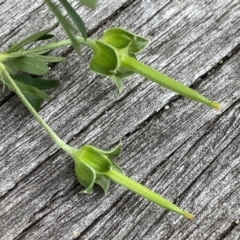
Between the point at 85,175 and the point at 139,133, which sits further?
the point at 139,133

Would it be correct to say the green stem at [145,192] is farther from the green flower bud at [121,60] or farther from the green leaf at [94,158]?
the green flower bud at [121,60]

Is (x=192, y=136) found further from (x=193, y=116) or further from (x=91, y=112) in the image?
(x=91, y=112)

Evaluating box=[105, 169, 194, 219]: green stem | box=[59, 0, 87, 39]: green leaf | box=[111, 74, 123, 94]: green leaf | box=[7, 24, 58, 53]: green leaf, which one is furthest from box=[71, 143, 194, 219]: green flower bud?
box=[59, 0, 87, 39]: green leaf

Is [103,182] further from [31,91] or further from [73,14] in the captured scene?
[73,14]

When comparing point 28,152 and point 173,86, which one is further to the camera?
point 28,152

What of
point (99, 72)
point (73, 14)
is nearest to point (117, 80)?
point (99, 72)

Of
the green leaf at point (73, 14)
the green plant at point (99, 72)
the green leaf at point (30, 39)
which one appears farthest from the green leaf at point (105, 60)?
the green leaf at point (73, 14)

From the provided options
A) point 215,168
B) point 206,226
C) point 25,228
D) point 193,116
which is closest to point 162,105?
point 193,116
